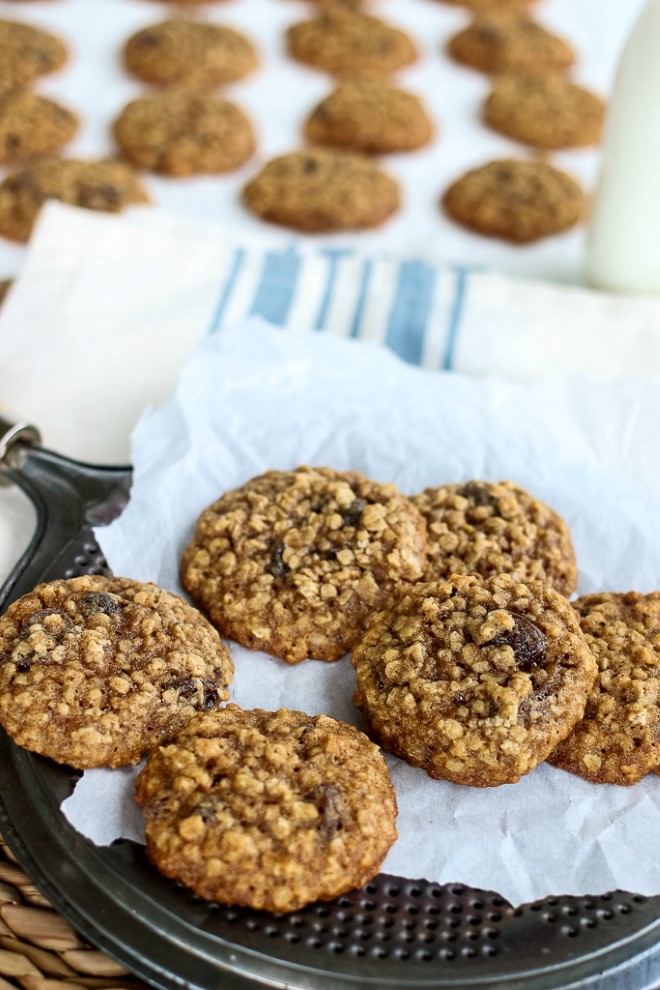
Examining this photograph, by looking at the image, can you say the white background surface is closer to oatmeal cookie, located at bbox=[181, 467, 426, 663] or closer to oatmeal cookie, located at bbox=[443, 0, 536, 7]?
oatmeal cookie, located at bbox=[443, 0, 536, 7]

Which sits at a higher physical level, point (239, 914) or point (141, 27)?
point (141, 27)

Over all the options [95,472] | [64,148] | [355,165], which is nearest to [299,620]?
[95,472]

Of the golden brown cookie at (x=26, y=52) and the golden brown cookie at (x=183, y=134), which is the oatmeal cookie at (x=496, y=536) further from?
the golden brown cookie at (x=26, y=52)

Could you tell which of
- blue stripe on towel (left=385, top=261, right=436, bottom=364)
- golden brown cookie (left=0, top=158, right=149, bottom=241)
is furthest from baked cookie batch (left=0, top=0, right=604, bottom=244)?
blue stripe on towel (left=385, top=261, right=436, bottom=364)

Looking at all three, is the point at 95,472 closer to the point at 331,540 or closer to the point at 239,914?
the point at 331,540

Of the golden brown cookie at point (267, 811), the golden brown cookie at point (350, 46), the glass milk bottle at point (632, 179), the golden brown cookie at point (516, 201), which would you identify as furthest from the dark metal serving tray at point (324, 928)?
the golden brown cookie at point (350, 46)

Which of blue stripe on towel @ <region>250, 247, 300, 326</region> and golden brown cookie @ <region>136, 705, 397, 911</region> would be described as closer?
golden brown cookie @ <region>136, 705, 397, 911</region>

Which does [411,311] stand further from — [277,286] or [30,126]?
[30,126]
